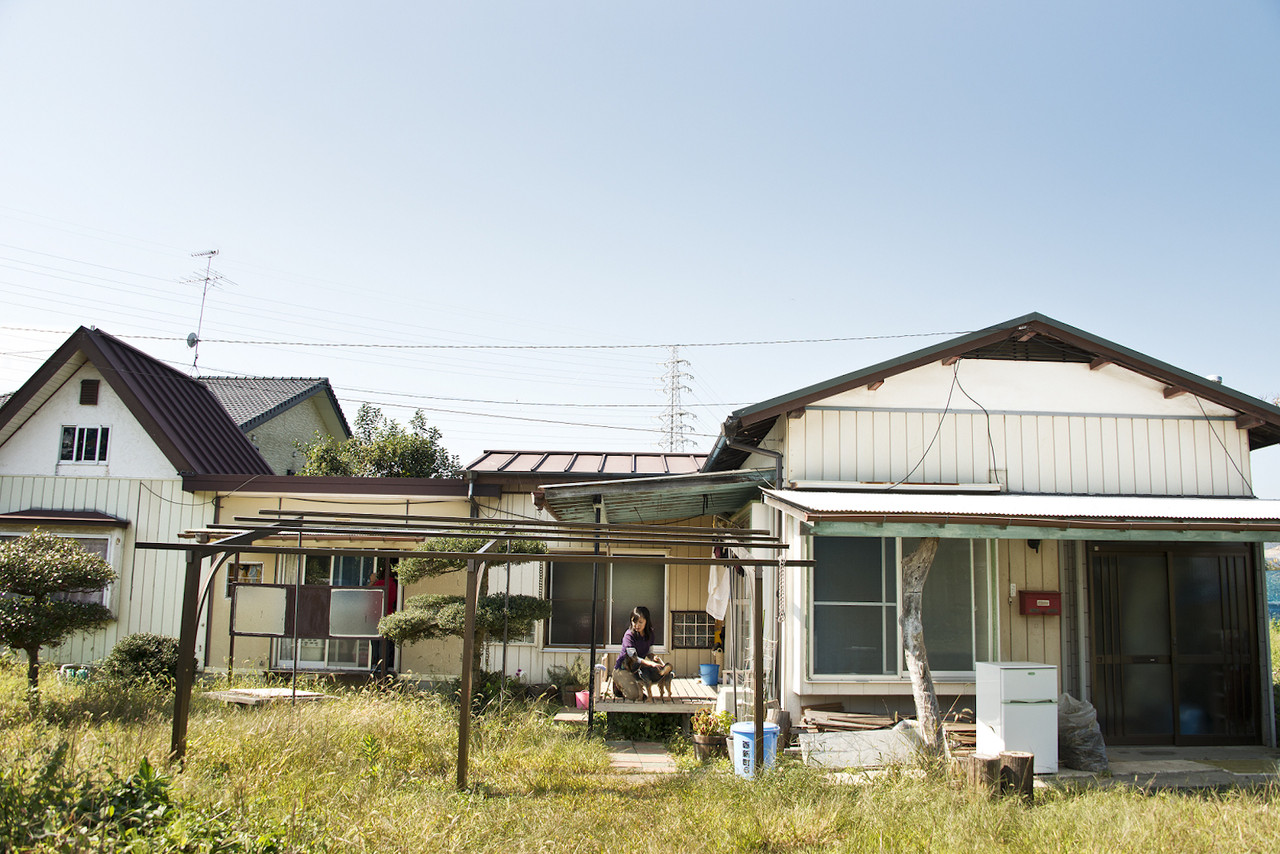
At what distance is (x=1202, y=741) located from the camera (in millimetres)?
9484

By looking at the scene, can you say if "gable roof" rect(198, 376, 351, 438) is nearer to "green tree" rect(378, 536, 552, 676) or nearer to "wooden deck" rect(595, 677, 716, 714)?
"green tree" rect(378, 536, 552, 676)

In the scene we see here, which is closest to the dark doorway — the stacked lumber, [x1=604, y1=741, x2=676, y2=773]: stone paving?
the stacked lumber

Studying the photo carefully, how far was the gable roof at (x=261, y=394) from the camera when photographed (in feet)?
66.9

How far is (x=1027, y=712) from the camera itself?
7.80 m

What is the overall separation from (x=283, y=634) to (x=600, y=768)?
382 centimetres

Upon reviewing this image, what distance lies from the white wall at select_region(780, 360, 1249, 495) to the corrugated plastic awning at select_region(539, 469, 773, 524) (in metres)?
0.92

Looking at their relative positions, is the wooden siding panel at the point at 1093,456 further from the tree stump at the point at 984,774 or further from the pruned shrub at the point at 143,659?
the pruned shrub at the point at 143,659

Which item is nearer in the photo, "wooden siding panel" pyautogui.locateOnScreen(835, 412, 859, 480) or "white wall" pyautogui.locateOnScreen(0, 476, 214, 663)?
"wooden siding panel" pyautogui.locateOnScreen(835, 412, 859, 480)

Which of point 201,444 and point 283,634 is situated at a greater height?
point 201,444

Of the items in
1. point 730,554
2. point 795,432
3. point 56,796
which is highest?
point 795,432

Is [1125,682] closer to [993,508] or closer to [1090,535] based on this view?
[1090,535]

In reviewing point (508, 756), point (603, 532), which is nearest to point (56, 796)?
point (508, 756)

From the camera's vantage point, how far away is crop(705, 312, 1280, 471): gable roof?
31.6 feet

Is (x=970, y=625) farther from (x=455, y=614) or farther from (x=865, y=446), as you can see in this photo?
(x=455, y=614)
